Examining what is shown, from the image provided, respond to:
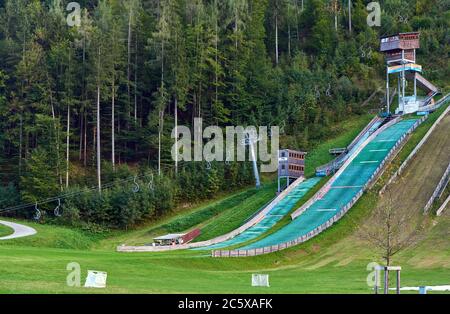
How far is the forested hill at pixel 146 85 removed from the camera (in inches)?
3241

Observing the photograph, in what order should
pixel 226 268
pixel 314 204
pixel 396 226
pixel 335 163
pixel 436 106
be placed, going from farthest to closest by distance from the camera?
pixel 436 106, pixel 335 163, pixel 314 204, pixel 396 226, pixel 226 268

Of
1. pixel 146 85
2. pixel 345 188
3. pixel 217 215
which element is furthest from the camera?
pixel 146 85

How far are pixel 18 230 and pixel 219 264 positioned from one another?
2377 centimetres

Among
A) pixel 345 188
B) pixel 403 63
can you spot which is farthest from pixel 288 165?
pixel 403 63

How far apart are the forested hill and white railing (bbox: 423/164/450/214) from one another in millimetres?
23483

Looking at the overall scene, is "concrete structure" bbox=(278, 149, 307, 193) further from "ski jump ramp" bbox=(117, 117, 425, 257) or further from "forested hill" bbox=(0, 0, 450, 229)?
"forested hill" bbox=(0, 0, 450, 229)

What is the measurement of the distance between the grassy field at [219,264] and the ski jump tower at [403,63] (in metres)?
30.4

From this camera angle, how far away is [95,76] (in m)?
82.0

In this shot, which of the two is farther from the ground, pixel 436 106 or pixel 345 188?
pixel 436 106

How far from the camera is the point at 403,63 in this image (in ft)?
310

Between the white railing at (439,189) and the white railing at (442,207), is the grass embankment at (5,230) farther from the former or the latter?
the white railing at (442,207)

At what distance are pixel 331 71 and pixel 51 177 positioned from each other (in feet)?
148

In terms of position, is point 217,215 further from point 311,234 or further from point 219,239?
point 311,234
